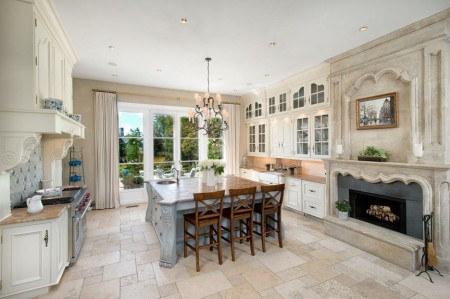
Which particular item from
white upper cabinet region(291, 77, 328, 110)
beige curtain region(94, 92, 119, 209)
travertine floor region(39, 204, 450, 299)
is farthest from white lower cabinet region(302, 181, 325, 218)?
beige curtain region(94, 92, 119, 209)

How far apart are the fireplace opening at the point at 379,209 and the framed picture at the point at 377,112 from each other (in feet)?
3.51

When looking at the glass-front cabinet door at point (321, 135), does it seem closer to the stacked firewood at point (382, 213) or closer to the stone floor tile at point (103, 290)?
the stacked firewood at point (382, 213)

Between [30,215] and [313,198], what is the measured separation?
14.5ft

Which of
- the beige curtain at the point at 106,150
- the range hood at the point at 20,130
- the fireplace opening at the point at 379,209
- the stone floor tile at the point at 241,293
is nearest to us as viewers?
the range hood at the point at 20,130

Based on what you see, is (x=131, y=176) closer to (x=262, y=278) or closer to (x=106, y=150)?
(x=106, y=150)

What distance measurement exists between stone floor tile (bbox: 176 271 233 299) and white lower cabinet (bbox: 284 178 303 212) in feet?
9.03

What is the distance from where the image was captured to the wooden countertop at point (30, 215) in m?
2.13

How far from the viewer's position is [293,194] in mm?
4957

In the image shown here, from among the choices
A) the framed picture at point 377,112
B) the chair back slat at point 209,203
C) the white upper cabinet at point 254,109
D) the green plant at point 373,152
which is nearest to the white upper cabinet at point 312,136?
the framed picture at point 377,112

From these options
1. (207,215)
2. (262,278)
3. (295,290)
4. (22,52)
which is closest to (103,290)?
(207,215)

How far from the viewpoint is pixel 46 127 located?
7.06 feet

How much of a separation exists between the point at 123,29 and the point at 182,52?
3.11 ft

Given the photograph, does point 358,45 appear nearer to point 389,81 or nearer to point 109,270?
point 389,81

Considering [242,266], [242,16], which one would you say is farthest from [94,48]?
[242,266]
